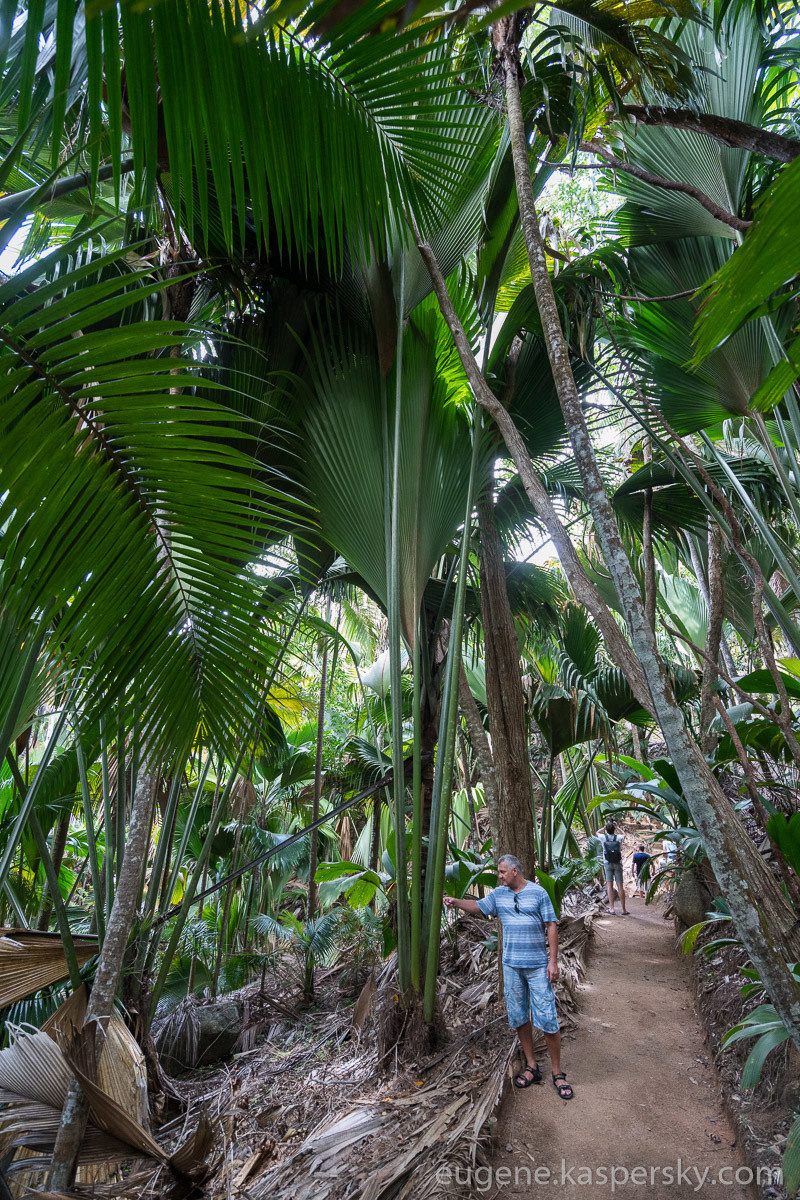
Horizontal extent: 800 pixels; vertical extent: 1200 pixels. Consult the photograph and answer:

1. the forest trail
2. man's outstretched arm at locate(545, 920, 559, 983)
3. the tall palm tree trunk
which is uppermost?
the tall palm tree trunk

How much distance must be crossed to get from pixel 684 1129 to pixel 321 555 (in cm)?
344

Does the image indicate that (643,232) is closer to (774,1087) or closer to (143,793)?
(143,793)

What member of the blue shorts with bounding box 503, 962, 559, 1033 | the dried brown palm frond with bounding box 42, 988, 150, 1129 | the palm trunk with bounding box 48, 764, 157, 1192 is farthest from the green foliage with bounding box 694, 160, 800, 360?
the blue shorts with bounding box 503, 962, 559, 1033

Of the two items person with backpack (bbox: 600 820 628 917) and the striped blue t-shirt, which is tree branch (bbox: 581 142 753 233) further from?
person with backpack (bbox: 600 820 628 917)

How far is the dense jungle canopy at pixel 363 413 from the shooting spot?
3.69 ft

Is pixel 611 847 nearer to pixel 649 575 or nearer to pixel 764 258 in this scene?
pixel 649 575

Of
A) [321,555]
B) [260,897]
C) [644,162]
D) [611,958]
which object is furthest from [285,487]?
[260,897]

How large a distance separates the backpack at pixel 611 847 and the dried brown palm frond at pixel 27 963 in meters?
6.35

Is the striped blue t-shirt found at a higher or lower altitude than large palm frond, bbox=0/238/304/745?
lower

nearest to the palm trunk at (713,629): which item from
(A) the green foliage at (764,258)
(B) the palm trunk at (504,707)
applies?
(B) the palm trunk at (504,707)

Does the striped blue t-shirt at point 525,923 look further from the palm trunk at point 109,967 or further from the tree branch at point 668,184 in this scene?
the tree branch at point 668,184

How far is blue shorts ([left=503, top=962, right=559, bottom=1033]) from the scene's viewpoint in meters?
3.35

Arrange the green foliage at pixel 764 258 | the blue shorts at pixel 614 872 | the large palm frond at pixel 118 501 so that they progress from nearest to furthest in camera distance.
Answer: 1. the green foliage at pixel 764 258
2. the large palm frond at pixel 118 501
3. the blue shorts at pixel 614 872

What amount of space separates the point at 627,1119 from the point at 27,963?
2734 mm
